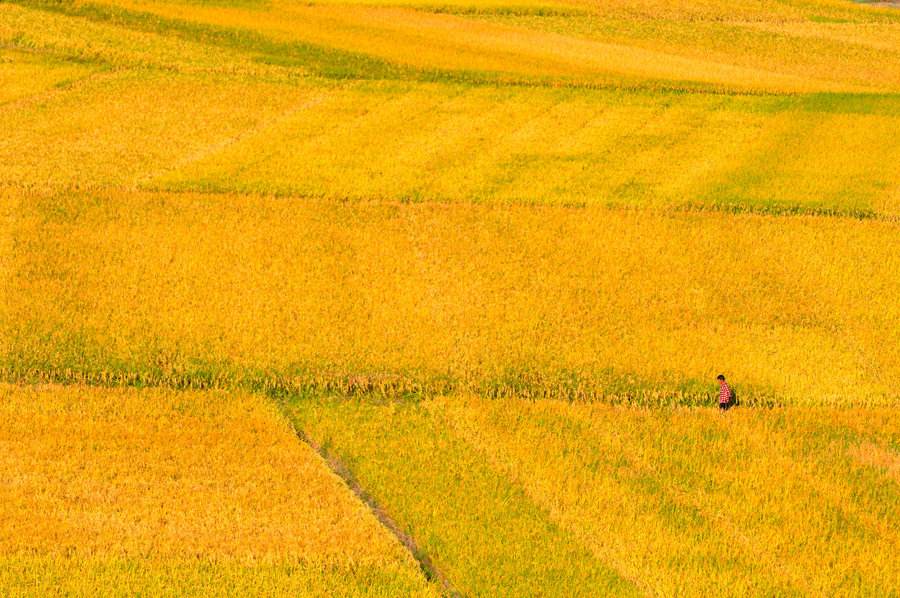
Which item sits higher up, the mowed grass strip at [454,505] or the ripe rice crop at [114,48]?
the ripe rice crop at [114,48]

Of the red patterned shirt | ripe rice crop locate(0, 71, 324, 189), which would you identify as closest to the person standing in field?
the red patterned shirt

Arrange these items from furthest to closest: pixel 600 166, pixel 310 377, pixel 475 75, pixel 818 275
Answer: pixel 475 75 → pixel 600 166 → pixel 818 275 → pixel 310 377

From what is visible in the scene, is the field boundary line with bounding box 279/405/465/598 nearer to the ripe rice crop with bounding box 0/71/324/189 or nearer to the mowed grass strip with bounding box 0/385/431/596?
the mowed grass strip with bounding box 0/385/431/596

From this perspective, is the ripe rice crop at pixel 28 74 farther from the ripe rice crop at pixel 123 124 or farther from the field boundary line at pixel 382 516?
the field boundary line at pixel 382 516

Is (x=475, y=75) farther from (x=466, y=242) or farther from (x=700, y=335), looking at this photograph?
(x=700, y=335)

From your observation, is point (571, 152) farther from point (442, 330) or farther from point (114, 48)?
point (114, 48)

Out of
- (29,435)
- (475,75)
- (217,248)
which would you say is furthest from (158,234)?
(475,75)

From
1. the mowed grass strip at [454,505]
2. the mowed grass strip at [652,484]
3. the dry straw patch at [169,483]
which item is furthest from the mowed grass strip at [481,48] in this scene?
the dry straw patch at [169,483]
